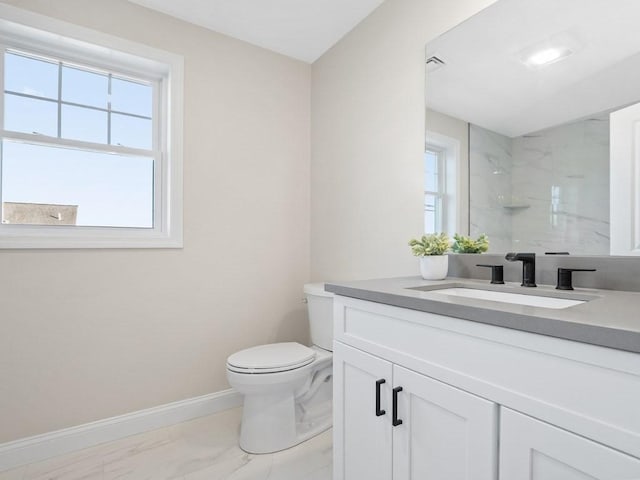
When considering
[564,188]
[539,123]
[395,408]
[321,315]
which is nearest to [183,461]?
[321,315]

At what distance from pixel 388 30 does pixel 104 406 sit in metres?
2.57

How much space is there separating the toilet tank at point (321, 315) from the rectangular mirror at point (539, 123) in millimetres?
787

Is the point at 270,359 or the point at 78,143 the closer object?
the point at 270,359

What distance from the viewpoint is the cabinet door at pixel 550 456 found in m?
0.60

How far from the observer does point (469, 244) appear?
153 centimetres

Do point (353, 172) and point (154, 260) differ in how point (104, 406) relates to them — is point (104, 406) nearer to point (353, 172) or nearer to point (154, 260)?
point (154, 260)

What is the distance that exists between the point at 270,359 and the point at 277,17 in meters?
1.97

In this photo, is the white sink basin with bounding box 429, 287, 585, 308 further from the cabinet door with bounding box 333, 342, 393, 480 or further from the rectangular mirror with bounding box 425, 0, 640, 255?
the cabinet door with bounding box 333, 342, 393, 480

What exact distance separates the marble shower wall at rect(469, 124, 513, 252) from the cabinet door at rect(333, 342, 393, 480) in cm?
79

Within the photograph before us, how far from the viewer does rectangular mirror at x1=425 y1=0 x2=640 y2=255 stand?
1.11 meters

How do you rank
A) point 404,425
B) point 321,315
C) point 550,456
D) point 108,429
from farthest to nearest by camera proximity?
point 321,315 < point 108,429 < point 404,425 < point 550,456

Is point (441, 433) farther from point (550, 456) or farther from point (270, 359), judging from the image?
point (270, 359)

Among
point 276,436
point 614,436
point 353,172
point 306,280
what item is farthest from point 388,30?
point 276,436

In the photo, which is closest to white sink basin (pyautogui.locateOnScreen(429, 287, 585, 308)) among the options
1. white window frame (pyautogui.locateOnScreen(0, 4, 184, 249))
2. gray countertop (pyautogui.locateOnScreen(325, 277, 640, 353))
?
gray countertop (pyautogui.locateOnScreen(325, 277, 640, 353))
